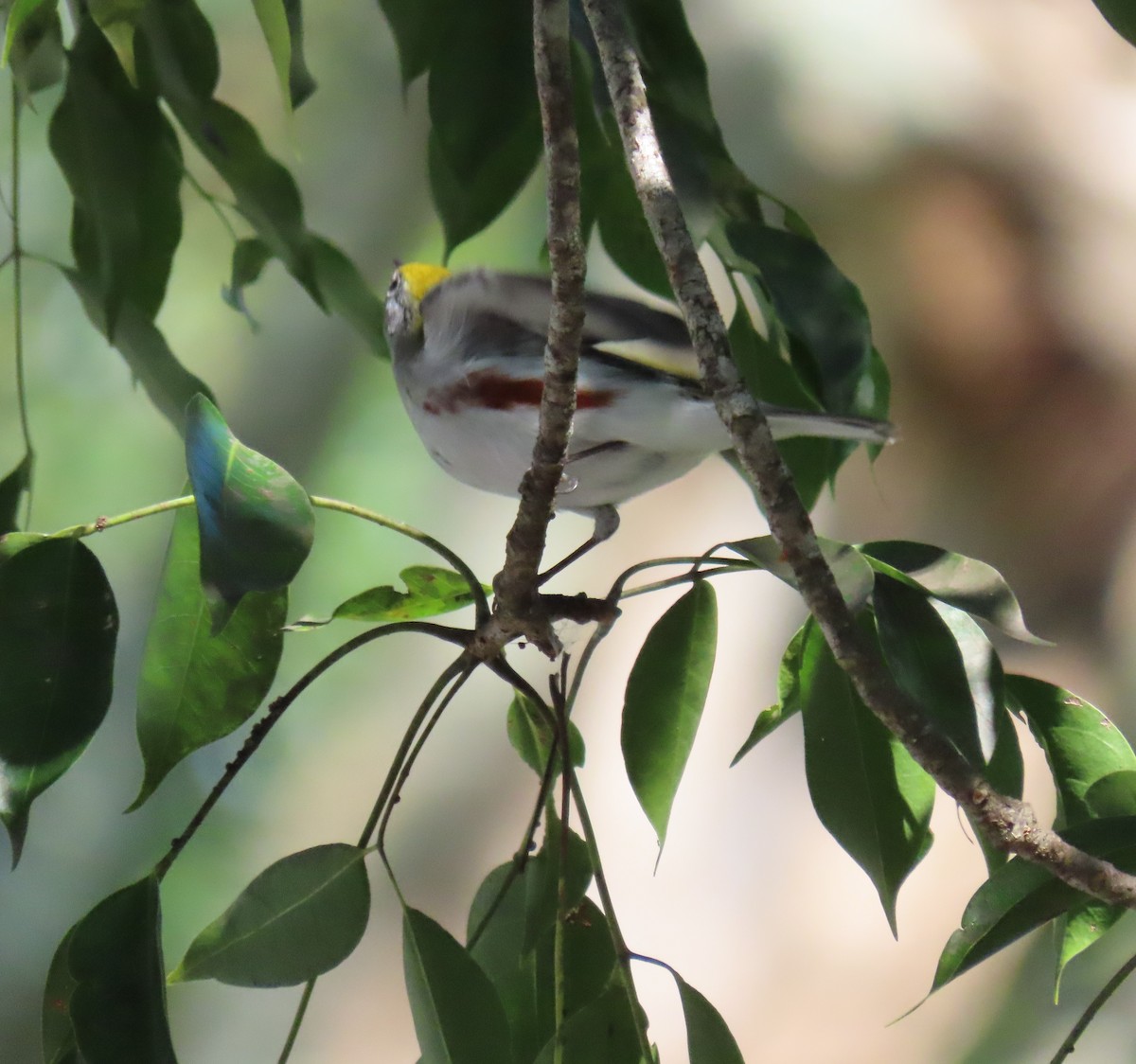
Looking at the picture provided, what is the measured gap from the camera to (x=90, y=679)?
397 millimetres

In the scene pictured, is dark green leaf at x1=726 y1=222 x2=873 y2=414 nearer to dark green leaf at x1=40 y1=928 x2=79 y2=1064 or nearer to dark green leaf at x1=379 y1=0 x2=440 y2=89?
dark green leaf at x1=379 y1=0 x2=440 y2=89

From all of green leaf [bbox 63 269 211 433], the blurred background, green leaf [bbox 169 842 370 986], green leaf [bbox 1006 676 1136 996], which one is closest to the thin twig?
green leaf [bbox 1006 676 1136 996]

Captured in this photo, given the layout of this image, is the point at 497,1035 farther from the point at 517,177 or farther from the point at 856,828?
the point at 517,177

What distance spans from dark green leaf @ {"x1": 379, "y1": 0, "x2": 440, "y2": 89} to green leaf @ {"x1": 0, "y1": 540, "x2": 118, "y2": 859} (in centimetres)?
30

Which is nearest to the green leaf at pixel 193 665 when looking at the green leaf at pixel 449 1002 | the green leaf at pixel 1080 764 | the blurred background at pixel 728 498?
the green leaf at pixel 449 1002

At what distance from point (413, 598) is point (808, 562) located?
0.90 feet

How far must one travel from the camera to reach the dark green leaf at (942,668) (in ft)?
1.21

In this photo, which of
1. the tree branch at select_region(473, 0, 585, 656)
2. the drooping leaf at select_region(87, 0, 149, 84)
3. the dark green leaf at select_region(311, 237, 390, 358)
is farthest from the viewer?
the dark green leaf at select_region(311, 237, 390, 358)

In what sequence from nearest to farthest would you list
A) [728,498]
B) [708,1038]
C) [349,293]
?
[708,1038]
[349,293]
[728,498]

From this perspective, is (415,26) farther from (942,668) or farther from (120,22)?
(942,668)

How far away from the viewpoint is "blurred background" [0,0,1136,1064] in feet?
4.20

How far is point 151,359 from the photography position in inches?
22.4

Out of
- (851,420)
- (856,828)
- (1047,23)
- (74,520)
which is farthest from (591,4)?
(1047,23)

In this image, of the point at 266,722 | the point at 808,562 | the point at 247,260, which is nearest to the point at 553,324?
the point at 808,562
